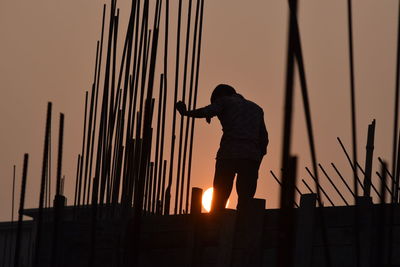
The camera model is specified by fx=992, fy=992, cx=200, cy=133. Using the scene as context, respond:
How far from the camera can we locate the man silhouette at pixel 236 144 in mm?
9336

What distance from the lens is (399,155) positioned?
5.56 m

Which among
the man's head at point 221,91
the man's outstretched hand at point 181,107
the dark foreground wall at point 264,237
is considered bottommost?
the dark foreground wall at point 264,237

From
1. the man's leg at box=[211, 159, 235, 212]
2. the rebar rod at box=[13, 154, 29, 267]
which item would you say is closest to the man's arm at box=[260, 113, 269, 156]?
the man's leg at box=[211, 159, 235, 212]

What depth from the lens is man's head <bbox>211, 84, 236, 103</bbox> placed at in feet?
31.4

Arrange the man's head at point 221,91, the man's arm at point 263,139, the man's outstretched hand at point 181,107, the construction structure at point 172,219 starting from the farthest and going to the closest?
the man's arm at point 263,139, the man's head at point 221,91, the man's outstretched hand at point 181,107, the construction structure at point 172,219

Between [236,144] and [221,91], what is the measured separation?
570mm

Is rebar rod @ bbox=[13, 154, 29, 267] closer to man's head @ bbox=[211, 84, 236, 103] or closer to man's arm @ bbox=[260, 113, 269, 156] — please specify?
man's head @ bbox=[211, 84, 236, 103]

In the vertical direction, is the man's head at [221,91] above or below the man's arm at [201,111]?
above

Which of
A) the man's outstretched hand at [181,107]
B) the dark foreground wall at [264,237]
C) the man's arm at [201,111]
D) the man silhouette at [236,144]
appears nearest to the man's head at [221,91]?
the man silhouette at [236,144]

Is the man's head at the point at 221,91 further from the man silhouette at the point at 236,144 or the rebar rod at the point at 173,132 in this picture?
the rebar rod at the point at 173,132

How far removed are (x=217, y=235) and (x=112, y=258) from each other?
144cm

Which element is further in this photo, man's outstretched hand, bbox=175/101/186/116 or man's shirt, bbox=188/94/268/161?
man's shirt, bbox=188/94/268/161

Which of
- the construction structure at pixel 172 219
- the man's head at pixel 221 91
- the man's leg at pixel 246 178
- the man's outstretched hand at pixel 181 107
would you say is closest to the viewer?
the construction structure at pixel 172 219

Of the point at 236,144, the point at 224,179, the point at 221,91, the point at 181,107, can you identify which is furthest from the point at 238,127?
the point at 181,107
